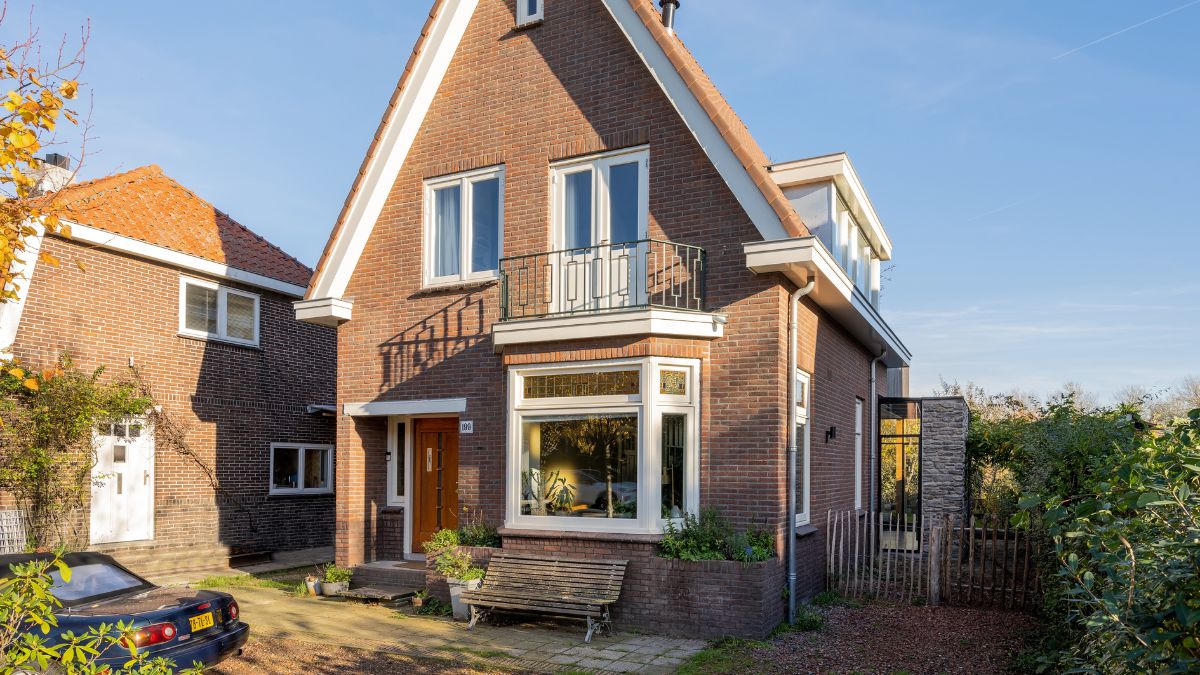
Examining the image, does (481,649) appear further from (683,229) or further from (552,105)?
(552,105)

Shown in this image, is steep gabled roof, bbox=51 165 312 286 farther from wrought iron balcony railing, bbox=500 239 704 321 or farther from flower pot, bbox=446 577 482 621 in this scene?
flower pot, bbox=446 577 482 621

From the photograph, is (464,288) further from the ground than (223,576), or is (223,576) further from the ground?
(464,288)

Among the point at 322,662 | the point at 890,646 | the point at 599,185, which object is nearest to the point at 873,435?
the point at 890,646

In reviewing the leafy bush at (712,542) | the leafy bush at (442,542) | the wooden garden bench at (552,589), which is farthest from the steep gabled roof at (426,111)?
the wooden garden bench at (552,589)

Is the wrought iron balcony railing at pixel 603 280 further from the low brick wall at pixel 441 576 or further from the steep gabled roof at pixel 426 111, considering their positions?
the low brick wall at pixel 441 576

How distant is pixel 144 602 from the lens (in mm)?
7566

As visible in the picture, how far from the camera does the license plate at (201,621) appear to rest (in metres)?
7.44

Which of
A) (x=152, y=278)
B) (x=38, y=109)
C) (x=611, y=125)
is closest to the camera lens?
(x=38, y=109)

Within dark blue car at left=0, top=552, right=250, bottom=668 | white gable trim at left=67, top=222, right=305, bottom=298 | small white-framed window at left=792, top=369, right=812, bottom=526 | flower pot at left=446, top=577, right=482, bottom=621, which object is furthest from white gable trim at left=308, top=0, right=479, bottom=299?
small white-framed window at left=792, top=369, right=812, bottom=526

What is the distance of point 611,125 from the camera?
11.4 metres

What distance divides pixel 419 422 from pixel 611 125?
549cm

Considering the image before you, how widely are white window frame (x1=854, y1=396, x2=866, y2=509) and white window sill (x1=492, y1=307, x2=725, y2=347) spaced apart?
5.99 m

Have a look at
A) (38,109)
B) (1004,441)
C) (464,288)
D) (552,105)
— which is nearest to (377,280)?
(464,288)

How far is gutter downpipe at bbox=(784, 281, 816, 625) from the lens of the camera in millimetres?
10305
